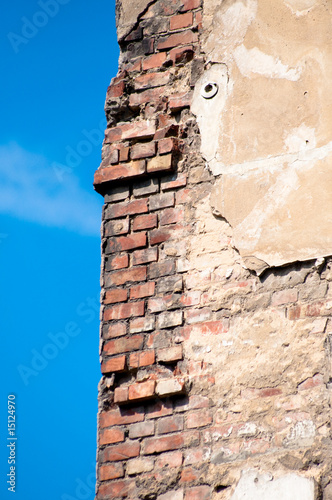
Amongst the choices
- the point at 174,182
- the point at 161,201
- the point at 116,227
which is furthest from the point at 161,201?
→ the point at 116,227

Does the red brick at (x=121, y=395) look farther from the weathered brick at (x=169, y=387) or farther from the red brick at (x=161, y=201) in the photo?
the red brick at (x=161, y=201)

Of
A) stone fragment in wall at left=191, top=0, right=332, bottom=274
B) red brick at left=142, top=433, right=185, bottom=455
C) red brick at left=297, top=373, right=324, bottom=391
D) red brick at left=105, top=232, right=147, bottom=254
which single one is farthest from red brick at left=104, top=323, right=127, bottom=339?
red brick at left=297, top=373, right=324, bottom=391

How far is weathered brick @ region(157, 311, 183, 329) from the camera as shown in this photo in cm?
331

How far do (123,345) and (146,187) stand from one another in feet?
2.39

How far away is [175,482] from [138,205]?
1218 mm

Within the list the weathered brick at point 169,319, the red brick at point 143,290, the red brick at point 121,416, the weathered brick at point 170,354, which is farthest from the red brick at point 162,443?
the red brick at point 143,290

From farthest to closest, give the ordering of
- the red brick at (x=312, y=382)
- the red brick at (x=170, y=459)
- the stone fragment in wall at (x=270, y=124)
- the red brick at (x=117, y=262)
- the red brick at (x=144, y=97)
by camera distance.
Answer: the red brick at (x=144, y=97) → the red brick at (x=117, y=262) → the stone fragment in wall at (x=270, y=124) → the red brick at (x=170, y=459) → the red brick at (x=312, y=382)

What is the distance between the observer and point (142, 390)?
10.7 ft

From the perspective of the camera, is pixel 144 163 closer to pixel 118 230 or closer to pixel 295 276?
pixel 118 230

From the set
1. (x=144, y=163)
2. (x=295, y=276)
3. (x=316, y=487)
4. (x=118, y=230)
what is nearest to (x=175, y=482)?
(x=316, y=487)

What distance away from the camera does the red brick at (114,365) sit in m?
3.35

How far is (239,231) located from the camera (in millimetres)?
3328

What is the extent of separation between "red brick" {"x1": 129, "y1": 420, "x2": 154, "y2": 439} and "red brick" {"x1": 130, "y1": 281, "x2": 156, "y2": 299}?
0.54 m

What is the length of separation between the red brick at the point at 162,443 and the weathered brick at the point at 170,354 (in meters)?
0.30
